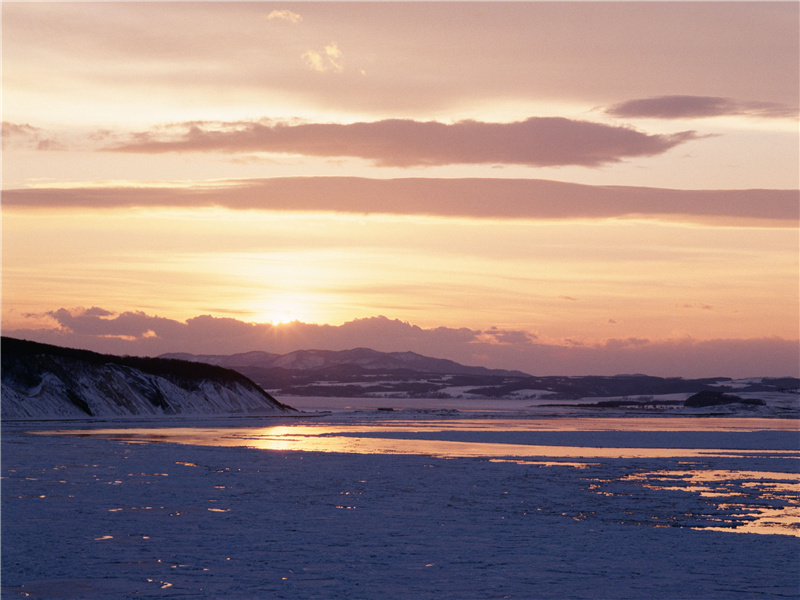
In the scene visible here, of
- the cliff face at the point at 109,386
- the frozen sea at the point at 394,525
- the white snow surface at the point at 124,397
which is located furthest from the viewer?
the cliff face at the point at 109,386

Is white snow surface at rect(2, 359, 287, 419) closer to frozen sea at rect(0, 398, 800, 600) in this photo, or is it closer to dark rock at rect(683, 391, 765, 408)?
frozen sea at rect(0, 398, 800, 600)

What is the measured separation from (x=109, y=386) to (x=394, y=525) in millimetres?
70981

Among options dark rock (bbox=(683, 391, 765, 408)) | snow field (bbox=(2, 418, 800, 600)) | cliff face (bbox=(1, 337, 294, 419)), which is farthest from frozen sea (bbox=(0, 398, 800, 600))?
dark rock (bbox=(683, 391, 765, 408))

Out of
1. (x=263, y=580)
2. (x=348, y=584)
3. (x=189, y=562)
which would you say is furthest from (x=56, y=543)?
(x=348, y=584)

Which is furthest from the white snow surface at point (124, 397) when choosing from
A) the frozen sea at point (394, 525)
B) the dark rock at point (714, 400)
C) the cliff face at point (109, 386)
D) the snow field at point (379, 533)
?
the dark rock at point (714, 400)

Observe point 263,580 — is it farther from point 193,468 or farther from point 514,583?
point 193,468

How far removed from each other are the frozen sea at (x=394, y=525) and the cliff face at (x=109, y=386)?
39587mm

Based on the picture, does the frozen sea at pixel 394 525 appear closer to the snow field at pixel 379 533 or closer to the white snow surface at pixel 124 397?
the snow field at pixel 379 533

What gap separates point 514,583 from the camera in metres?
14.6

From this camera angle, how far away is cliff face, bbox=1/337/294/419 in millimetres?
75938

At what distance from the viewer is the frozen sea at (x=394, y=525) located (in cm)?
1457

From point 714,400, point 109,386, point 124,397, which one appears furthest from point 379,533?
point 714,400

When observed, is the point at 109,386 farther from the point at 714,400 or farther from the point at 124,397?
the point at 714,400

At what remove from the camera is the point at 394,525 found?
2012 centimetres
